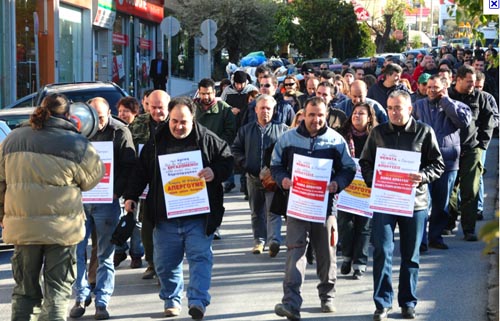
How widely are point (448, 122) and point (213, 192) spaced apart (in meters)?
4.05

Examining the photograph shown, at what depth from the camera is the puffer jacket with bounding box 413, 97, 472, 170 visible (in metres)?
11.5

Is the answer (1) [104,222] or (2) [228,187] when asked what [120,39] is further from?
(1) [104,222]

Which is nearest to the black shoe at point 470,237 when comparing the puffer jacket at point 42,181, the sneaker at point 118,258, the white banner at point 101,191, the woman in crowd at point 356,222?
the woman in crowd at point 356,222

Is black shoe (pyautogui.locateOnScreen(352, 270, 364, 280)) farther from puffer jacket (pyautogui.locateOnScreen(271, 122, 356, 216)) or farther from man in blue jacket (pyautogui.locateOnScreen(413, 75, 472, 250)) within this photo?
puffer jacket (pyautogui.locateOnScreen(271, 122, 356, 216))

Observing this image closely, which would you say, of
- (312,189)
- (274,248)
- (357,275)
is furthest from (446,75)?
(312,189)

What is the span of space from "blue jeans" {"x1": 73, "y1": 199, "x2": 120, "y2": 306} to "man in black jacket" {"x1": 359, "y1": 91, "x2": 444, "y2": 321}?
2193mm

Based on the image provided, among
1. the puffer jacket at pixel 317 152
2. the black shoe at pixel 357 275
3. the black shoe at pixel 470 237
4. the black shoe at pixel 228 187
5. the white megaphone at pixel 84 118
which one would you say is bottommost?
the black shoe at pixel 357 275

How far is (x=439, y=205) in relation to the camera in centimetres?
1179

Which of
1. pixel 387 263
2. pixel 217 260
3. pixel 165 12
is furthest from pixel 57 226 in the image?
pixel 165 12

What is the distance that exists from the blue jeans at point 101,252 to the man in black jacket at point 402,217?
2193 mm

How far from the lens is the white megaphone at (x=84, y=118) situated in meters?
7.88

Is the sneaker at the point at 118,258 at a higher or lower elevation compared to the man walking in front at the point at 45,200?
lower

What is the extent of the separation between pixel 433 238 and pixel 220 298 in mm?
3414

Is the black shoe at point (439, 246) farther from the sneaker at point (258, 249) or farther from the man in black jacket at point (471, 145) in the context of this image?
the sneaker at point (258, 249)
